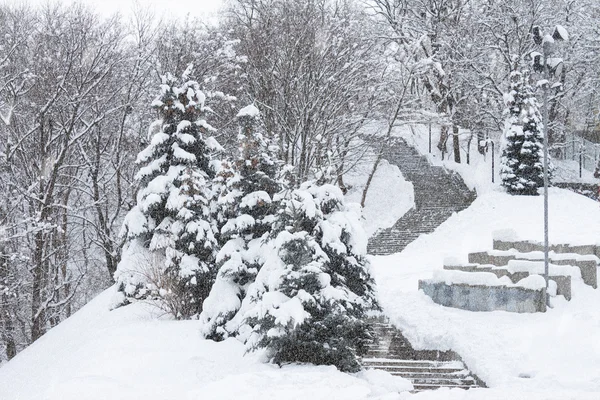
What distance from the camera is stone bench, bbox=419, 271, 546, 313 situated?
13391mm

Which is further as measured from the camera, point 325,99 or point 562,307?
point 325,99

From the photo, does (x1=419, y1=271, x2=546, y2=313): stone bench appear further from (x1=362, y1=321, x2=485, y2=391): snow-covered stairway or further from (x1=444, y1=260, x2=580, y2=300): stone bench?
(x1=362, y1=321, x2=485, y2=391): snow-covered stairway

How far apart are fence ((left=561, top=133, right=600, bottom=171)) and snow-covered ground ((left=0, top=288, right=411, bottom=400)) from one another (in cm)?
2415

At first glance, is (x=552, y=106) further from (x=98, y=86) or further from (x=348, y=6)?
(x=98, y=86)

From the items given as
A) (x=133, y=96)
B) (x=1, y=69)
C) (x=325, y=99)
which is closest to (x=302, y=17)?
(x=325, y=99)

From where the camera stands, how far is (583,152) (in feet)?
106

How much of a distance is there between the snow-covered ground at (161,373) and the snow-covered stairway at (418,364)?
0.78m

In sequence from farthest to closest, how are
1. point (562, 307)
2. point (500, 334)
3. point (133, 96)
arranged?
1. point (133, 96)
2. point (562, 307)
3. point (500, 334)

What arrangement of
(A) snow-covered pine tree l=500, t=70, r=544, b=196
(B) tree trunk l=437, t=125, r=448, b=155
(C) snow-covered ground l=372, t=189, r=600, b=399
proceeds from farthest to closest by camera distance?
1. (B) tree trunk l=437, t=125, r=448, b=155
2. (A) snow-covered pine tree l=500, t=70, r=544, b=196
3. (C) snow-covered ground l=372, t=189, r=600, b=399

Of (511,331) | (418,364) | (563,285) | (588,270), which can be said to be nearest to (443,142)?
(588,270)

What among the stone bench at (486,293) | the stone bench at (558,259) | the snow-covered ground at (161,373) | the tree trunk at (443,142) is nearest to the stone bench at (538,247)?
the stone bench at (558,259)

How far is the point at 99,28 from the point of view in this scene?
26062 millimetres

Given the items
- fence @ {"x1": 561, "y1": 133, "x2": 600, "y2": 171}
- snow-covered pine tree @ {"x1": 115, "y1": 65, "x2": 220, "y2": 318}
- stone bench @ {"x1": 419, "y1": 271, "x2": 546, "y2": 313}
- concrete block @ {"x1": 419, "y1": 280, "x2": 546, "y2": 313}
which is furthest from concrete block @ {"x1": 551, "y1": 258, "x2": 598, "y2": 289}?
fence @ {"x1": 561, "y1": 133, "x2": 600, "y2": 171}

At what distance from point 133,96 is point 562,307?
2008 cm
